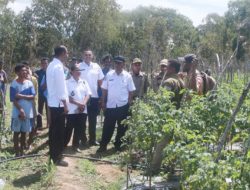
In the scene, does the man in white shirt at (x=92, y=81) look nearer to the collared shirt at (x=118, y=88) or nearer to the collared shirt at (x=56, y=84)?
the collared shirt at (x=118, y=88)

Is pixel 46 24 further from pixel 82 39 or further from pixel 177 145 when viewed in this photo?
pixel 177 145

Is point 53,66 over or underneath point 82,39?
underneath

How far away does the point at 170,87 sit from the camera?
5465mm

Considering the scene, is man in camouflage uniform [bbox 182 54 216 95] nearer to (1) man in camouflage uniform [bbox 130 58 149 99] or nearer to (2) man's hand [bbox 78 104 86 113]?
(1) man in camouflage uniform [bbox 130 58 149 99]

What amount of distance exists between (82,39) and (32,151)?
99.3 ft

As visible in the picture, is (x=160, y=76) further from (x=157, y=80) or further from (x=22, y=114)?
(x=22, y=114)

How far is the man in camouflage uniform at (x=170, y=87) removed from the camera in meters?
5.22

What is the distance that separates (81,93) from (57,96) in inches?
50.4

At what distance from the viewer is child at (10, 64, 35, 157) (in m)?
6.37

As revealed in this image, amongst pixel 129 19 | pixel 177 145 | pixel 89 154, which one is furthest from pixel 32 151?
pixel 129 19

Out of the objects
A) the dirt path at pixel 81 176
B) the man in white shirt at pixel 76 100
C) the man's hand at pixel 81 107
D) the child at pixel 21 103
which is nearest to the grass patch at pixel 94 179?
the dirt path at pixel 81 176

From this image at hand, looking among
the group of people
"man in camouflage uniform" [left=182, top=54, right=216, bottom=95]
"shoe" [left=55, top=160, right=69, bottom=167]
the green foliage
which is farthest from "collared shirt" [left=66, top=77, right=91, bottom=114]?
"man in camouflage uniform" [left=182, top=54, right=216, bottom=95]

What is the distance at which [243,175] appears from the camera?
2.99m

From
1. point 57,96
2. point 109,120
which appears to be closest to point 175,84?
point 57,96
